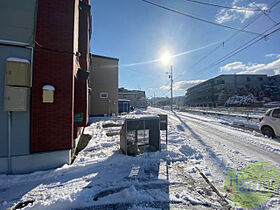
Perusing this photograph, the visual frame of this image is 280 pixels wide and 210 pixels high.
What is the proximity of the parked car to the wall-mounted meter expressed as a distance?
416 inches

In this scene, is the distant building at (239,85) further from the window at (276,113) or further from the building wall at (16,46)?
the building wall at (16,46)

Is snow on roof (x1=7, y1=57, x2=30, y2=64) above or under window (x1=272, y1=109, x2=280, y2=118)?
above

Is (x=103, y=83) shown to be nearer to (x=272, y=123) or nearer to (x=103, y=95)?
(x=103, y=95)

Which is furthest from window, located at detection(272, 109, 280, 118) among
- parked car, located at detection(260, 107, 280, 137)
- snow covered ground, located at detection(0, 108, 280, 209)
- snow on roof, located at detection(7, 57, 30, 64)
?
snow on roof, located at detection(7, 57, 30, 64)

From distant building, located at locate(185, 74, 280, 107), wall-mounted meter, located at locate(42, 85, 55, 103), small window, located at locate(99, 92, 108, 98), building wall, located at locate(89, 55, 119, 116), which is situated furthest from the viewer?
distant building, located at locate(185, 74, 280, 107)

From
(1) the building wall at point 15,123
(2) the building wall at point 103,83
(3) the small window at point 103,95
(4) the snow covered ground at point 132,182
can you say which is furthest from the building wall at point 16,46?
(3) the small window at point 103,95

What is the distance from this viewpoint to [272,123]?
256 inches

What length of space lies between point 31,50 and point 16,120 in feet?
6.97

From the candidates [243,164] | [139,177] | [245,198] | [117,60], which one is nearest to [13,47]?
[139,177]

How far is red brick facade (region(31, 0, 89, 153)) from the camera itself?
3.54 m

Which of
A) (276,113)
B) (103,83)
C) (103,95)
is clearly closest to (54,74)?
(276,113)

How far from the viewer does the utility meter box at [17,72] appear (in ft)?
10.5

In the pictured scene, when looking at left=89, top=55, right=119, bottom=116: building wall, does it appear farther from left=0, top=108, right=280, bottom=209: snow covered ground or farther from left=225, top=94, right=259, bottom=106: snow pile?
left=225, top=94, right=259, bottom=106: snow pile

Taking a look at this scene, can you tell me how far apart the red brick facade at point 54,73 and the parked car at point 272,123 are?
1004cm
